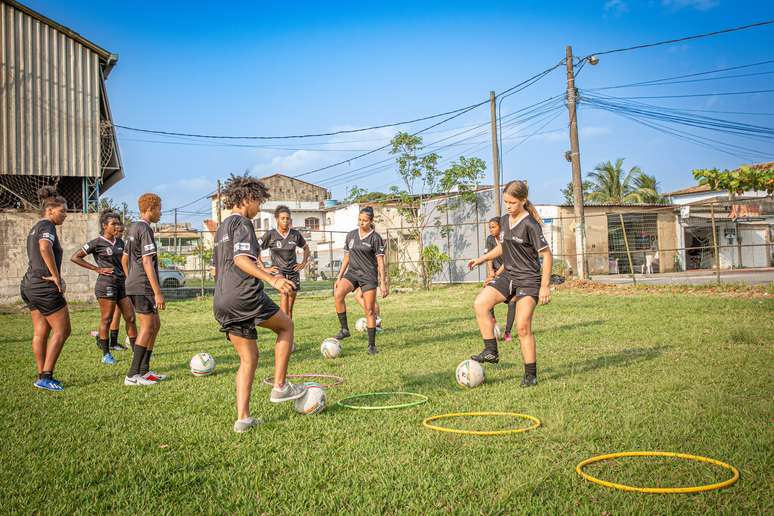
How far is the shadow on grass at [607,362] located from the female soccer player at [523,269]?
0.65 m

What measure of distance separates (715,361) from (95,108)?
22.1 m

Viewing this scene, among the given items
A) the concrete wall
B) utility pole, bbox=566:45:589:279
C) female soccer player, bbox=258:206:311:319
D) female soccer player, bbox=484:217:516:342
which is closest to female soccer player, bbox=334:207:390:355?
female soccer player, bbox=258:206:311:319

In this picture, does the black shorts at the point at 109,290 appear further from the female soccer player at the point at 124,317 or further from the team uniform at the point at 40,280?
the team uniform at the point at 40,280

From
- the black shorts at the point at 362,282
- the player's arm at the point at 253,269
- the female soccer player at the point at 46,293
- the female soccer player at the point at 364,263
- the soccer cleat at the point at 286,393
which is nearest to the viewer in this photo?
the player's arm at the point at 253,269

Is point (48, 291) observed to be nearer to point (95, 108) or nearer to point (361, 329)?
point (361, 329)

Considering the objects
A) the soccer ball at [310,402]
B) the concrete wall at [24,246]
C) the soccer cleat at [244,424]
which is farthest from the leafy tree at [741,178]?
the concrete wall at [24,246]

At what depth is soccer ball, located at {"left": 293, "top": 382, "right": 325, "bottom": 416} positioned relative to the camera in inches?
207

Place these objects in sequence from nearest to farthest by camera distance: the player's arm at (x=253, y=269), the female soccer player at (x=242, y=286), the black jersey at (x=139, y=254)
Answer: the player's arm at (x=253, y=269), the female soccer player at (x=242, y=286), the black jersey at (x=139, y=254)

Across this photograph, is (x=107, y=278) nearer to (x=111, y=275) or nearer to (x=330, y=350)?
(x=111, y=275)

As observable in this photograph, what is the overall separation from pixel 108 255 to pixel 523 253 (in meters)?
6.53

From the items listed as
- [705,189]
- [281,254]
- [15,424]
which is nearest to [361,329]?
[281,254]

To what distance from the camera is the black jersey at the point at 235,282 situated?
15.6 feet

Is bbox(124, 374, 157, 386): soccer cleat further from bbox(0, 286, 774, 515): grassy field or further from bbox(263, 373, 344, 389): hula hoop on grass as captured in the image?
bbox(263, 373, 344, 389): hula hoop on grass

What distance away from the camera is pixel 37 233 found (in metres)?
6.78
